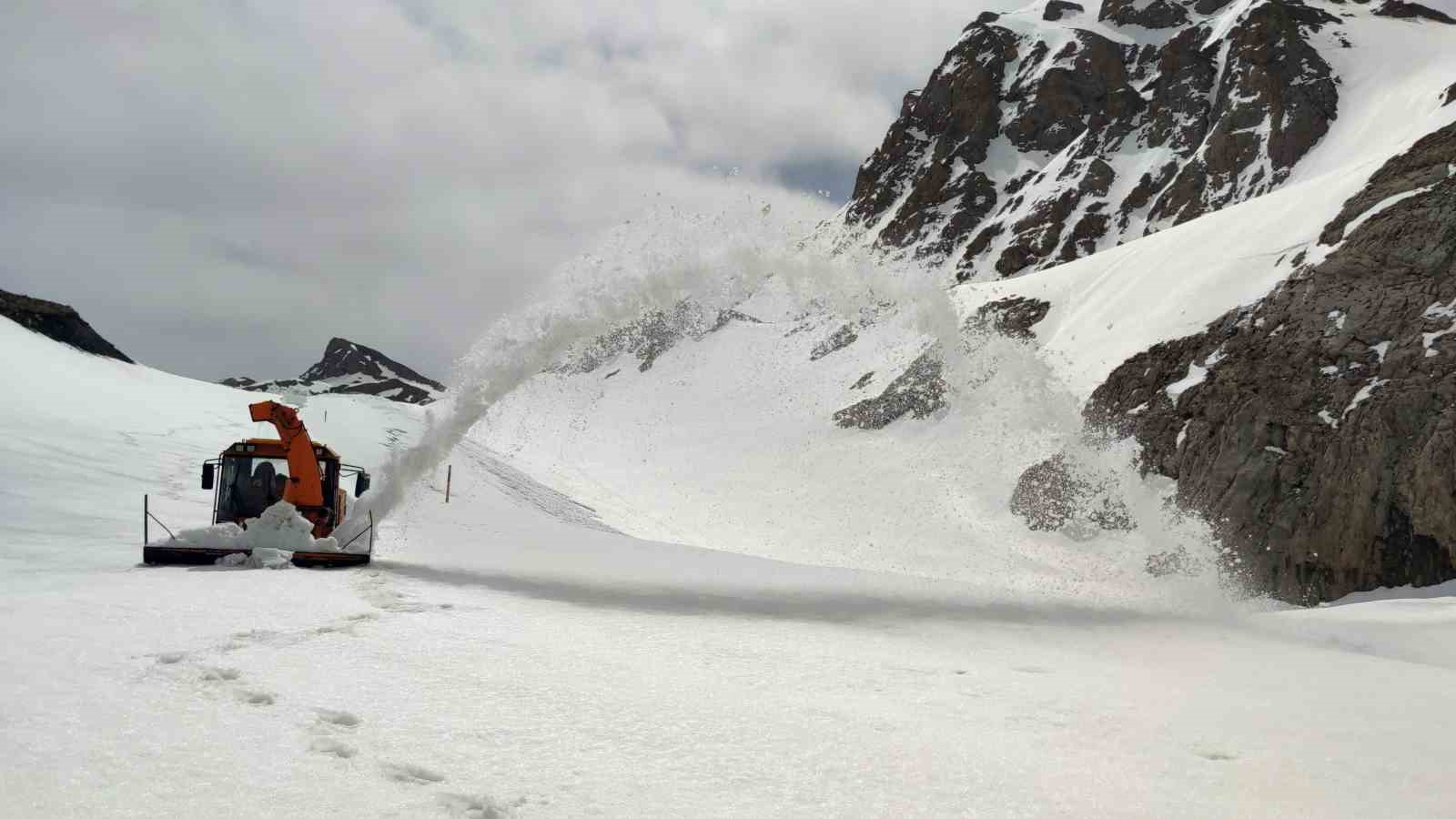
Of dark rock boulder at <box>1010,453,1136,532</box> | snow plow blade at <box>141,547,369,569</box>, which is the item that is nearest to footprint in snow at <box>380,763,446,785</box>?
snow plow blade at <box>141,547,369,569</box>

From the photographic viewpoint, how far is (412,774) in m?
5.09

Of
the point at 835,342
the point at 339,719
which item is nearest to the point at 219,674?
the point at 339,719

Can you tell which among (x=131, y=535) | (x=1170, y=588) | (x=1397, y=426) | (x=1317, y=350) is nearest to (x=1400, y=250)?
(x=1317, y=350)

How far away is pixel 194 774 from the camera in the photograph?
4773 mm

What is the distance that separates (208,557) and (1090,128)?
4999 inches

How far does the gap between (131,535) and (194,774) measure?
18.7 meters

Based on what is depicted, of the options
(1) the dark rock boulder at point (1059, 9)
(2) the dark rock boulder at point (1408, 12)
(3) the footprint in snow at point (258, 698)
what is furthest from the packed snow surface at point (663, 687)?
(1) the dark rock boulder at point (1059, 9)

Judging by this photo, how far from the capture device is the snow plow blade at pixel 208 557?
50.2ft

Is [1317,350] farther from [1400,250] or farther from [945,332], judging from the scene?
[945,332]

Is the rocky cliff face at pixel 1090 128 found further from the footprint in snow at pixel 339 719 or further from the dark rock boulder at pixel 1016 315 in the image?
the footprint in snow at pixel 339 719

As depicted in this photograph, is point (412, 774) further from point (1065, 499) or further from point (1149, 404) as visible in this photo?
point (1149, 404)

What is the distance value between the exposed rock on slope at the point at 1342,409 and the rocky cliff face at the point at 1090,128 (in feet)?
178

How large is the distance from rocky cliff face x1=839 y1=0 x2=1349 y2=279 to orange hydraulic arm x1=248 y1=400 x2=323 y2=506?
220ft

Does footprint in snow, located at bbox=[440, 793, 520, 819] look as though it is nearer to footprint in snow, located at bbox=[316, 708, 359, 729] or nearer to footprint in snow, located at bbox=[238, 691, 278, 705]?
footprint in snow, located at bbox=[316, 708, 359, 729]
